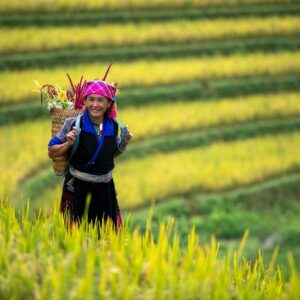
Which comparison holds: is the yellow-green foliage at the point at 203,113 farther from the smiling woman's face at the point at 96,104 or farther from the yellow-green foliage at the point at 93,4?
the smiling woman's face at the point at 96,104

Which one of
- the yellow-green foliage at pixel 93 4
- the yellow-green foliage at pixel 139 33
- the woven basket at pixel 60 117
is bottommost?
the woven basket at pixel 60 117

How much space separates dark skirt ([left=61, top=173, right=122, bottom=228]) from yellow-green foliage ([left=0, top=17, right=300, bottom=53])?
842cm

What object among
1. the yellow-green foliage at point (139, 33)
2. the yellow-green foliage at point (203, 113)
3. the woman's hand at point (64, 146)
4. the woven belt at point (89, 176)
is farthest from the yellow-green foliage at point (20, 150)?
the woman's hand at point (64, 146)

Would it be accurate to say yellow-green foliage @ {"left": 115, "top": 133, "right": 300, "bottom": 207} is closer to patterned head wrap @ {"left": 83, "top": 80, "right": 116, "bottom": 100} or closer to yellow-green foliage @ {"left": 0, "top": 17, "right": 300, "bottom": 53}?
yellow-green foliage @ {"left": 0, "top": 17, "right": 300, "bottom": 53}

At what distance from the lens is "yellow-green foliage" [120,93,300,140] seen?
11688 millimetres

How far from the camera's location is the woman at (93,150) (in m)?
4.24

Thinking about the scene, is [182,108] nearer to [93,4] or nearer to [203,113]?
[203,113]

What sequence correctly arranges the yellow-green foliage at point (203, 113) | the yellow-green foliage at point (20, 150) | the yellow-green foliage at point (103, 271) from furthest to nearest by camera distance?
the yellow-green foliage at point (203, 113), the yellow-green foliage at point (20, 150), the yellow-green foliage at point (103, 271)

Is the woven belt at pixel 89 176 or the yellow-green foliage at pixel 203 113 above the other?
the yellow-green foliage at pixel 203 113

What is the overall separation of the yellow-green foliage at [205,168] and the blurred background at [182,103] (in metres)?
0.02

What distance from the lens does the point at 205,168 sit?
429 inches

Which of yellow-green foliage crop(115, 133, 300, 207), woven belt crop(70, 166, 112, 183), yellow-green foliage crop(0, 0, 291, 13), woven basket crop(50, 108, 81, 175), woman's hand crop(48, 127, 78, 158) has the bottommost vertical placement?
yellow-green foliage crop(115, 133, 300, 207)

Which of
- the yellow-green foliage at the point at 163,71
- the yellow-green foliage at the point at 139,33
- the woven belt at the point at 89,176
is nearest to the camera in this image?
the woven belt at the point at 89,176

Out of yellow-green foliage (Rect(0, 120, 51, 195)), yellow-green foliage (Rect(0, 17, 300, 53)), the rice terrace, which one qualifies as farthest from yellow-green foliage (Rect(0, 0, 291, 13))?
yellow-green foliage (Rect(0, 120, 51, 195))
